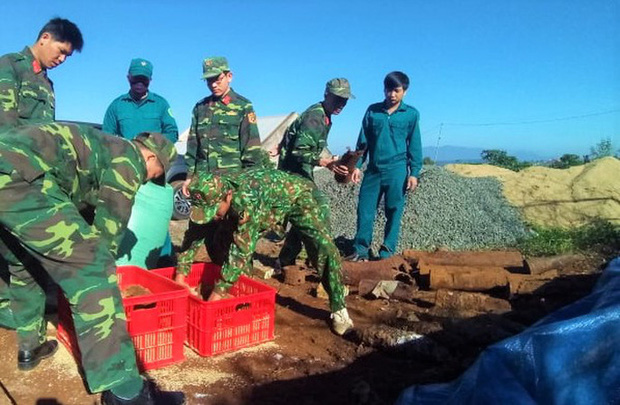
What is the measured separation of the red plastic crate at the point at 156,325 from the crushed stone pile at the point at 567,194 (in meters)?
6.94

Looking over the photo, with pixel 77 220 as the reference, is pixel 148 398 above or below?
below

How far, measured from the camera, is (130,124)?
523cm

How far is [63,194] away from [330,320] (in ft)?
7.33

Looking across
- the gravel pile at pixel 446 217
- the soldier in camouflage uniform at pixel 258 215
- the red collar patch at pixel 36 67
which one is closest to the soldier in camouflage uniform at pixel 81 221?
the soldier in camouflage uniform at pixel 258 215

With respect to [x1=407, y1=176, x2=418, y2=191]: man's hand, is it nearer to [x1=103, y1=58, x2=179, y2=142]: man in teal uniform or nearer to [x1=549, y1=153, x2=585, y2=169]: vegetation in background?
[x1=103, y1=58, x2=179, y2=142]: man in teal uniform

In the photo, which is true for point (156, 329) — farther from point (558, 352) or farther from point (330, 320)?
point (558, 352)

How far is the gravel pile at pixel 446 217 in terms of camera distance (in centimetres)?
735

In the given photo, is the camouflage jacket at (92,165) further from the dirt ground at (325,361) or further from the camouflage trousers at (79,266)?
the dirt ground at (325,361)

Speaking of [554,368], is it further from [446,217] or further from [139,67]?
[446,217]

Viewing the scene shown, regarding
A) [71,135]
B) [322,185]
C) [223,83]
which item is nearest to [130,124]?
[223,83]

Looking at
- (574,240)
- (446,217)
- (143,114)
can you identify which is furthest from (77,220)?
(574,240)

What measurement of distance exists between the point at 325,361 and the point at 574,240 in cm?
542

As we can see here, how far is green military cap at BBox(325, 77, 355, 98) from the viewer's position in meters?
5.07

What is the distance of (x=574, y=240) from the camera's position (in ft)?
24.6
